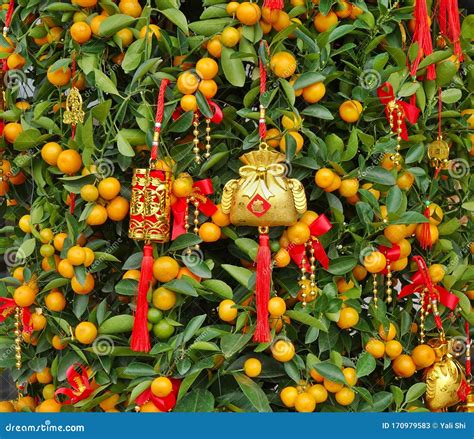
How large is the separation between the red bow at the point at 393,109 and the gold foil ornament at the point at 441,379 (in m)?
0.40

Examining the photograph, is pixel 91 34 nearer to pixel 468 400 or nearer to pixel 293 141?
pixel 293 141

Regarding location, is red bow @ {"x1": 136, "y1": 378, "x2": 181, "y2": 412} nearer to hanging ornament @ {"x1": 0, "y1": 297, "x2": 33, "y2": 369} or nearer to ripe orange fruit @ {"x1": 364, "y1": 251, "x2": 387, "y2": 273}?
hanging ornament @ {"x1": 0, "y1": 297, "x2": 33, "y2": 369}

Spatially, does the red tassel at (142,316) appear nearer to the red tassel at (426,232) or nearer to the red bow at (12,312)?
the red bow at (12,312)

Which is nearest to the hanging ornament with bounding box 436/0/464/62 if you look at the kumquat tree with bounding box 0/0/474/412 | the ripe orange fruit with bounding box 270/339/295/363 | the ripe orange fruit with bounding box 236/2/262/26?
the kumquat tree with bounding box 0/0/474/412

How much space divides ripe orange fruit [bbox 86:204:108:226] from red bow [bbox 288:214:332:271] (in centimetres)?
32

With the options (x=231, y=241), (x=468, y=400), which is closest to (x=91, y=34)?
(x=231, y=241)

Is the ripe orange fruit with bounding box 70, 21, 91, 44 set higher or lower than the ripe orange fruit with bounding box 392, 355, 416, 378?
higher

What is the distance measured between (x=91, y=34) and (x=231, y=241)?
44 cm

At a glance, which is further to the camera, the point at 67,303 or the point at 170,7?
the point at 67,303

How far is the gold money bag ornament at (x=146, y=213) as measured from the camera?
4.13 ft

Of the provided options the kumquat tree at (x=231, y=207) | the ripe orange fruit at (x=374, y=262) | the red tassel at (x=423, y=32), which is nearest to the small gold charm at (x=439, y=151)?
the kumquat tree at (x=231, y=207)

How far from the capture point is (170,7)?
1.31 meters

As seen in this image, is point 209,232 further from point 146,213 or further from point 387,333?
point 387,333

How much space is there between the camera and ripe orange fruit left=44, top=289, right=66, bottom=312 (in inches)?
53.2
